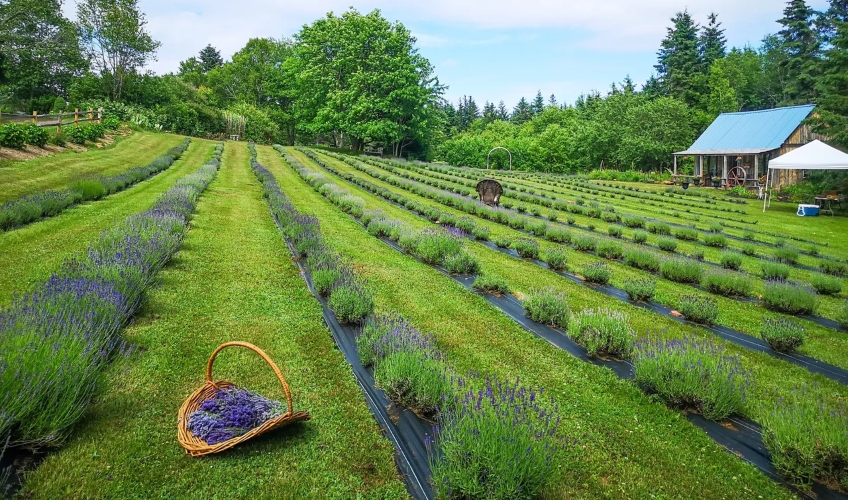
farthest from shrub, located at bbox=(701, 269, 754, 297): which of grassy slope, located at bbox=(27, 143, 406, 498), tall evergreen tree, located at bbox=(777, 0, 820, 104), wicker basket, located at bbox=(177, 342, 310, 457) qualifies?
tall evergreen tree, located at bbox=(777, 0, 820, 104)

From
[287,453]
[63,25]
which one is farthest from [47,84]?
[287,453]

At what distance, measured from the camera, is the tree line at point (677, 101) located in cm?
4269

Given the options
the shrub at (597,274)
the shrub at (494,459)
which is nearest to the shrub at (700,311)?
the shrub at (597,274)

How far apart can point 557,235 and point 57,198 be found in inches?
531

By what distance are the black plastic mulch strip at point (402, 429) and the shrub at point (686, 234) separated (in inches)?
542

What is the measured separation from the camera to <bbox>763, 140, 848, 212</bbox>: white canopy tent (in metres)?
19.1

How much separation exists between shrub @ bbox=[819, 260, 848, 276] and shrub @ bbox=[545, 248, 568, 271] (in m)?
7.13

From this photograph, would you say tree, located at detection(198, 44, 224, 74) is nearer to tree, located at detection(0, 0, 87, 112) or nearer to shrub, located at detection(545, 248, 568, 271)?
tree, located at detection(0, 0, 87, 112)

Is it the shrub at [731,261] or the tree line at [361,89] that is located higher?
the tree line at [361,89]

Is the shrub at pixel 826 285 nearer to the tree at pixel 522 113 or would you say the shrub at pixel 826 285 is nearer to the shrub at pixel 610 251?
the shrub at pixel 610 251

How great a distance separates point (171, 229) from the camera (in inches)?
341

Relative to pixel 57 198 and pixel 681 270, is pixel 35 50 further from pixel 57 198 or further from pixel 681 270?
pixel 681 270

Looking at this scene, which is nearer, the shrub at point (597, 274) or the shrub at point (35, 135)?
the shrub at point (597, 274)

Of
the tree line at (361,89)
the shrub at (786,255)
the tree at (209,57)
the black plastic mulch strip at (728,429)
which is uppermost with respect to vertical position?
the tree at (209,57)
